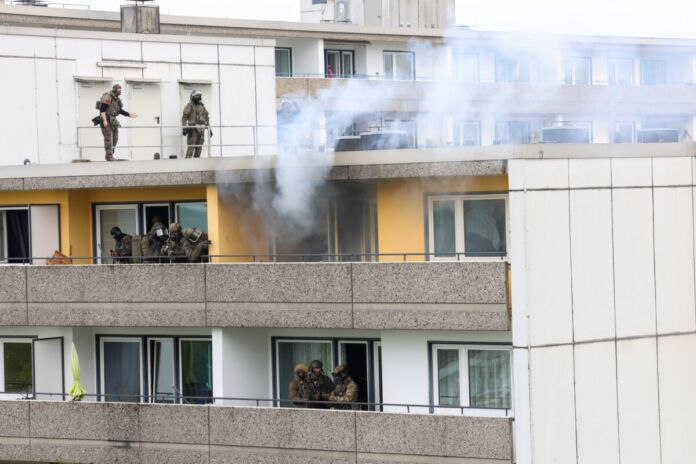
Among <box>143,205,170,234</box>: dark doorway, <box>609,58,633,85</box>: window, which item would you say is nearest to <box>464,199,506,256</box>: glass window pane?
<box>143,205,170,234</box>: dark doorway

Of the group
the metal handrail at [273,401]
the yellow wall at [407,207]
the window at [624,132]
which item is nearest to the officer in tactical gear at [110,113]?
the metal handrail at [273,401]

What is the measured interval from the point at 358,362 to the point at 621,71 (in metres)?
26.8

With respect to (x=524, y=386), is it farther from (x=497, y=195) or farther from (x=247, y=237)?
(x=247, y=237)

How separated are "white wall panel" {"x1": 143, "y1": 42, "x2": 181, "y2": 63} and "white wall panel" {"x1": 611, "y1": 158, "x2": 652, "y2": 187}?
534 inches

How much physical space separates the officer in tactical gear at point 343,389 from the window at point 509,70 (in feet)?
77.4

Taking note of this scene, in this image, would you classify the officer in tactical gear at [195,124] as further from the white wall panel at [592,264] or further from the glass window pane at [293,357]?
the white wall panel at [592,264]

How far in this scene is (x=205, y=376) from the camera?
34781mm

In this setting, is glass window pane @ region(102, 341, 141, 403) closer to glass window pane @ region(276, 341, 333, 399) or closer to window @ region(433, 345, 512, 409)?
glass window pane @ region(276, 341, 333, 399)

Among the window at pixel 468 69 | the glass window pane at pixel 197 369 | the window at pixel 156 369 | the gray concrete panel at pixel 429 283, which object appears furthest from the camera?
the window at pixel 468 69

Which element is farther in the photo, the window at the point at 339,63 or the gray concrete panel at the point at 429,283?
the window at the point at 339,63

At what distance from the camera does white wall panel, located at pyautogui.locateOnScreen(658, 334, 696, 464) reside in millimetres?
31203

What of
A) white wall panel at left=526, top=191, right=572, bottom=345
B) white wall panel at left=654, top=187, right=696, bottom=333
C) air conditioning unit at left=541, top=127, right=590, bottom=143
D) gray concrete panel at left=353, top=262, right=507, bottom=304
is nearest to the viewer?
white wall panel at left=526, top=191, right=572, bottom=345

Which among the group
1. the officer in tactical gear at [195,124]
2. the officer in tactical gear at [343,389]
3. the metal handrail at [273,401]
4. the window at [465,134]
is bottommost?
the metal handrail at [273,401]

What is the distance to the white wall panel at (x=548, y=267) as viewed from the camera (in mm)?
29781
